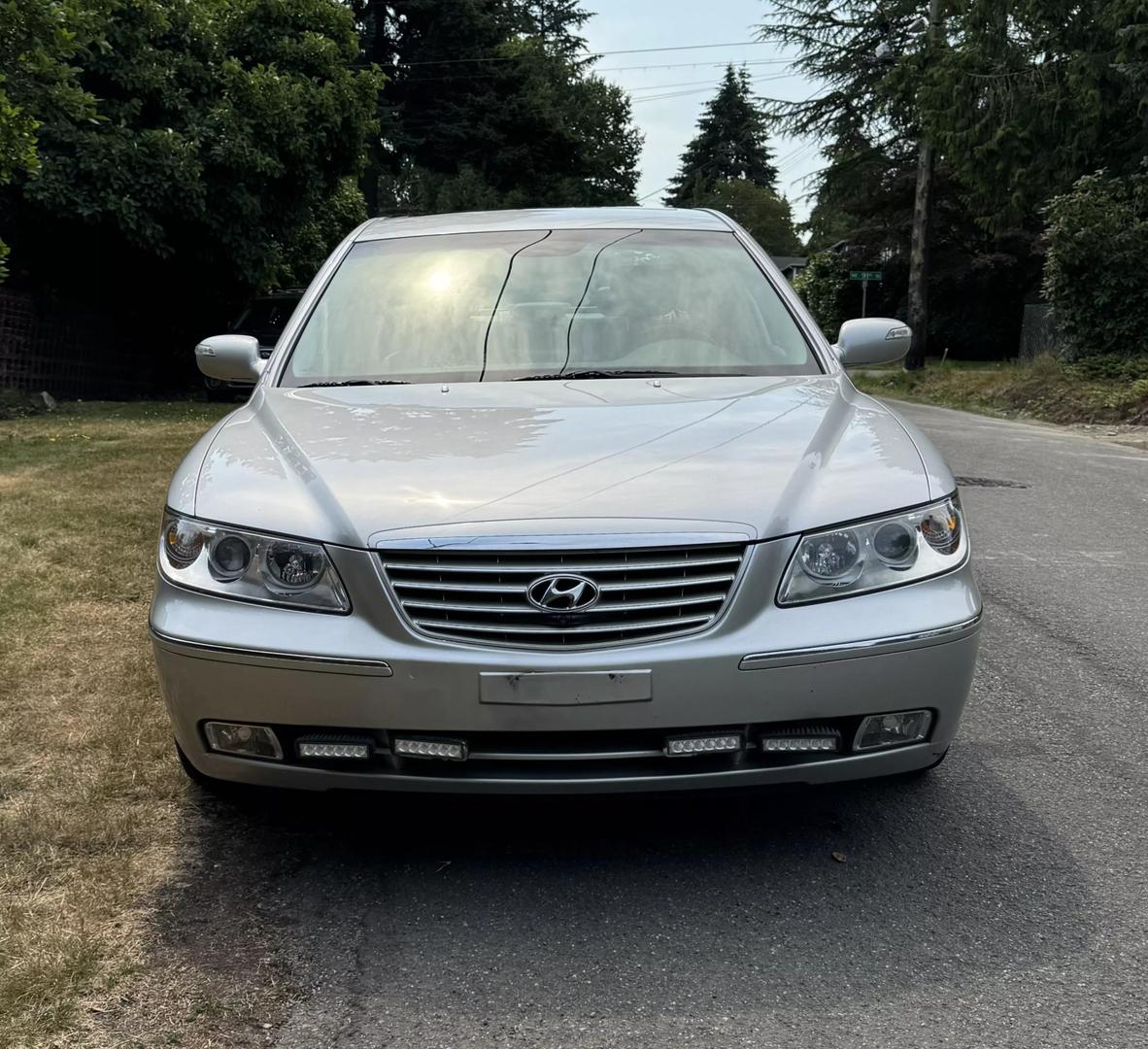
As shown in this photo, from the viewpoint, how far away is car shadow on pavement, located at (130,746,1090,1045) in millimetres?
2547

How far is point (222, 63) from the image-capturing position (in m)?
18.2

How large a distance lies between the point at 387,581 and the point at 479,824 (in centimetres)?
85

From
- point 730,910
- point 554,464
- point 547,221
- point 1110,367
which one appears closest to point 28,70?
point 547,221

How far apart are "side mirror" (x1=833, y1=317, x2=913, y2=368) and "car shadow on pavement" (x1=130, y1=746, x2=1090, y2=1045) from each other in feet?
5.04

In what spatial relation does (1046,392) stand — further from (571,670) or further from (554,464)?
(571,670)

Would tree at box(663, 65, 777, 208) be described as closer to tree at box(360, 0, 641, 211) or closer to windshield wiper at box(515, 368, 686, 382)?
tree at box(360, 0, 641, 211)

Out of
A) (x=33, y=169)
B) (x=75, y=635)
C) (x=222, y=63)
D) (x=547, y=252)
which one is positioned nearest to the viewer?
(x=547, y=252)

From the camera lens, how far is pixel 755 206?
289 feet

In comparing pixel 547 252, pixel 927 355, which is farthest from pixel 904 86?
pixel 547 252

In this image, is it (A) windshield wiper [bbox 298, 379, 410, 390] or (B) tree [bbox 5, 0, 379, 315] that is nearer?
(A) windshield wiper [bbox 298, 379, 410, 390]

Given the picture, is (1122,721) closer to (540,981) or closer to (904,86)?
(540,981)

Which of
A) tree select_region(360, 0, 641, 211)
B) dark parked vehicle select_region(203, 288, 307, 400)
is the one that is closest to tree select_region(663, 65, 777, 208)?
tree select_region(360, 0, 641, 211)

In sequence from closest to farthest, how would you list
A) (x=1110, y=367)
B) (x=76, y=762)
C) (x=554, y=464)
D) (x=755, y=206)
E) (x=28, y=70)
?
(x=554, y=464)
(x=76, y=762)
(x=28, y=70)
(x=1110, y=367)
(x=755, y=206)

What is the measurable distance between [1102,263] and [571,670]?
19.7 m
